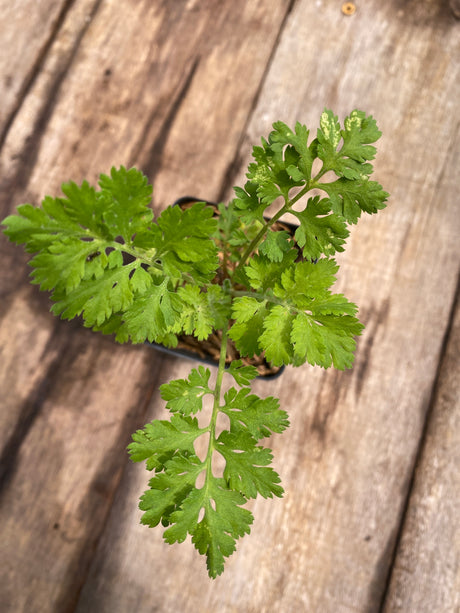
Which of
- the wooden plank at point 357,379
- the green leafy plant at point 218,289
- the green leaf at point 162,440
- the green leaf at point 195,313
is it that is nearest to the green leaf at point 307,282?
the green leafy plant at point 218,289

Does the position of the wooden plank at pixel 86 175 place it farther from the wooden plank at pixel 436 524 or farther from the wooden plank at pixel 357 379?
the wooden plank at pixel 436 524

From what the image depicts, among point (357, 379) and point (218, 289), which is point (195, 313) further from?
point (357, 379)

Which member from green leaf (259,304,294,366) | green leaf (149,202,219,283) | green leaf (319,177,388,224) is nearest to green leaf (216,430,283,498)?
green leaf (259,304,294,366)

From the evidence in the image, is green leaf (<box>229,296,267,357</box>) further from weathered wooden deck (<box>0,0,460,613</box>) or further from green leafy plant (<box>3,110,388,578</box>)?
weathered wooden deck (<box>0,0,460,613</box>)

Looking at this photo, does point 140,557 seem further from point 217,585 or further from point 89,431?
point 89,431

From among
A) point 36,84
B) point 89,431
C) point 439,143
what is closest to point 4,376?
point 89,431
